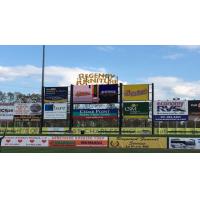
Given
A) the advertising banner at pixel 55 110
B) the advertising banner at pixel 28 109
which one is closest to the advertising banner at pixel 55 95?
the advertising banner at pixel 55 110

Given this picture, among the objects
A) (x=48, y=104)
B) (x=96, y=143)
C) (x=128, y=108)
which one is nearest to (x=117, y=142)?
(x=96, y=143)

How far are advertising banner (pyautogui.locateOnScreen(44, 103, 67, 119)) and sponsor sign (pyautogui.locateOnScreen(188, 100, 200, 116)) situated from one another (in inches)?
585

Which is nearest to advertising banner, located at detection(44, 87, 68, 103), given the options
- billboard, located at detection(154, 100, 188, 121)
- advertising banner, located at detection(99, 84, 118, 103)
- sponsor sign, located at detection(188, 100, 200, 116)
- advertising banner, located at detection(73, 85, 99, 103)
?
advertising banner, located at detection(73, 85, 99, 103)

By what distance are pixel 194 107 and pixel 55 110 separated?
16666 mm

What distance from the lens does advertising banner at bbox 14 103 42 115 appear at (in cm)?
5853

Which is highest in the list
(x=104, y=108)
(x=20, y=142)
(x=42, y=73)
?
(x=42, y=73)

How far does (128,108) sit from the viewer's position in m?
50.8

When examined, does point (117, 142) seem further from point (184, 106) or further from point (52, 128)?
point (52, 128)

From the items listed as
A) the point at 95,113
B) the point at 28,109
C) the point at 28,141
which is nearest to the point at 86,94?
the point at 95,113

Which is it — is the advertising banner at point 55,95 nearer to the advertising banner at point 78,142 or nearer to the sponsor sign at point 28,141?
the sponsor sign at point 28,141

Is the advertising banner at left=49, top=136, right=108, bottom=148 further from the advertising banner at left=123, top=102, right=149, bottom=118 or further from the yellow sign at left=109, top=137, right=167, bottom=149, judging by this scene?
the advertising banner at left=123, top=102, right=149, bottom=118

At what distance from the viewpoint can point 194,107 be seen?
50625 millimetres

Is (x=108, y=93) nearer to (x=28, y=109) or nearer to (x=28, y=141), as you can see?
(x=28, y=109)

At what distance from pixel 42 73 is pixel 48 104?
6312mm
